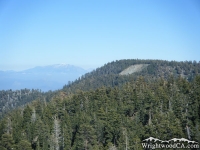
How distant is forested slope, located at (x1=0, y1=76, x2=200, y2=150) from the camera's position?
143 ft

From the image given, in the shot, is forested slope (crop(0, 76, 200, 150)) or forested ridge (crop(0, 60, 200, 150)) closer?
forested ridge (crop(0, 60, 200, 150))

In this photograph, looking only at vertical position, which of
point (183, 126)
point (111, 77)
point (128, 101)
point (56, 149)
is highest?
point (111, 77)

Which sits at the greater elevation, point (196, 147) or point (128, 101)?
point (128, 101)

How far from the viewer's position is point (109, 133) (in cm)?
5112

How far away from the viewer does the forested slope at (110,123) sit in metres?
43.6

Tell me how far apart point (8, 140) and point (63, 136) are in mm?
11545

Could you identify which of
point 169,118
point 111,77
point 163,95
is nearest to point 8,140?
point 169,118

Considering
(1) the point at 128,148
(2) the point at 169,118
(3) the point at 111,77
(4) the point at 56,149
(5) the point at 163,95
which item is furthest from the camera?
(3) the point at 111,77

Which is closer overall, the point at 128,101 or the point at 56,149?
the point at 56,149

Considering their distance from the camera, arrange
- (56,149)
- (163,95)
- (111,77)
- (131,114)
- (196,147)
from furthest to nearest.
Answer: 1. (111,77)
2. (131,114)
3. (163,95)
4. (56,149)
5. (196,147)

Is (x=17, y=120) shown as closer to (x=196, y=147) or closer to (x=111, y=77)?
(x=196, y=147)

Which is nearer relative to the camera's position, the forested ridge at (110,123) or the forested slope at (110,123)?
the forested ridge at (110,123)

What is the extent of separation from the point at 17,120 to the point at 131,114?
108 ft

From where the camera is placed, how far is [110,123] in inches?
2094
